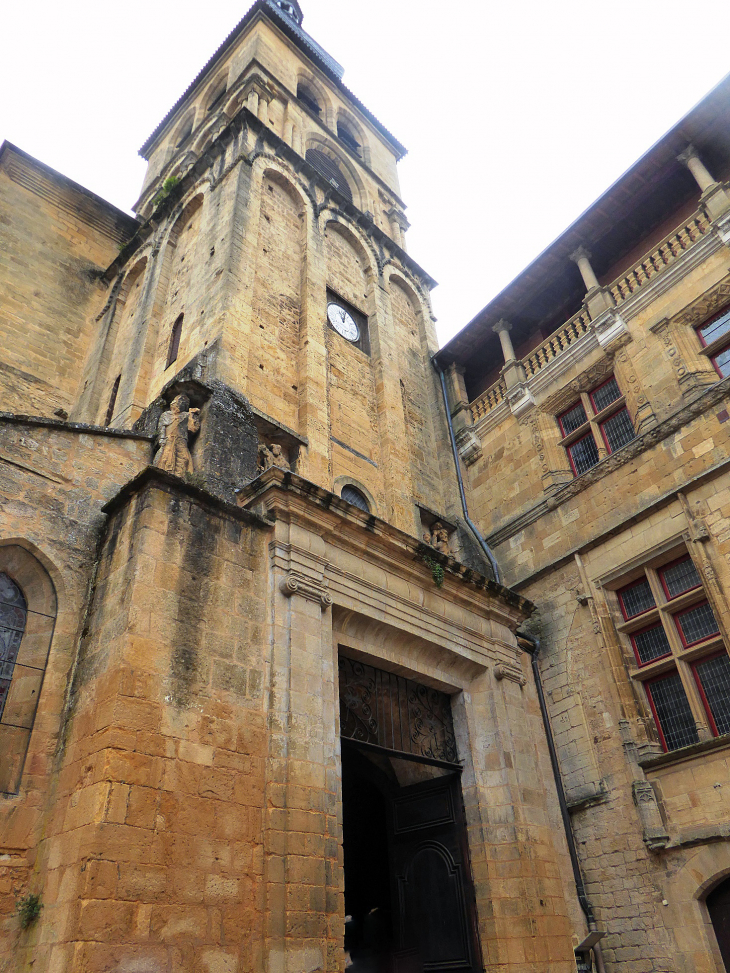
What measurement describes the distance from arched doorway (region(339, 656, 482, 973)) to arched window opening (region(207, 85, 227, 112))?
14.5 metres

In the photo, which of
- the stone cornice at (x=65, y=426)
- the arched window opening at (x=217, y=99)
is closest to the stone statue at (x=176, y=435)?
the stone cornice at (x=65, y=426)

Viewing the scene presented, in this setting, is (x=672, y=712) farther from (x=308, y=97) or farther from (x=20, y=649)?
(x=308, y=97)

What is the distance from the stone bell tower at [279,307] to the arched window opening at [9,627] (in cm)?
230

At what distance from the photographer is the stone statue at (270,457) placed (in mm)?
9336

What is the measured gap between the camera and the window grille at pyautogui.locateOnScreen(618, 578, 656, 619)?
9883 mm

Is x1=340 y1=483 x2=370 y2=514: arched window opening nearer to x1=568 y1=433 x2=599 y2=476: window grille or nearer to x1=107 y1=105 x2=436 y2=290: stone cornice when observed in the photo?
x1=568 y1=433 x2=599 y2=476: window grille

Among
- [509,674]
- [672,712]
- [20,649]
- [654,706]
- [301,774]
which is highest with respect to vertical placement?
[509,674]

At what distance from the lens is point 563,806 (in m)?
9.36

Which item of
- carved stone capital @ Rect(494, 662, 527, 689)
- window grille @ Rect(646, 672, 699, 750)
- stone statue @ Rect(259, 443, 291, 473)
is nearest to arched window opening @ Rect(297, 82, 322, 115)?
stone statue @ Rect(259, 443, 291, 473)

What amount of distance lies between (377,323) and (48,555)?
8560 mm

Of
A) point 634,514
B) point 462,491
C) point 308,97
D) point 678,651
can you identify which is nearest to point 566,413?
point 462,491

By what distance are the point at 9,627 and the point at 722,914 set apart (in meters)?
7.72

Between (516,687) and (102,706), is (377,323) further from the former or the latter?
(102,706)

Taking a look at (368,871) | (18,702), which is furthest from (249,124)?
(368,871)
